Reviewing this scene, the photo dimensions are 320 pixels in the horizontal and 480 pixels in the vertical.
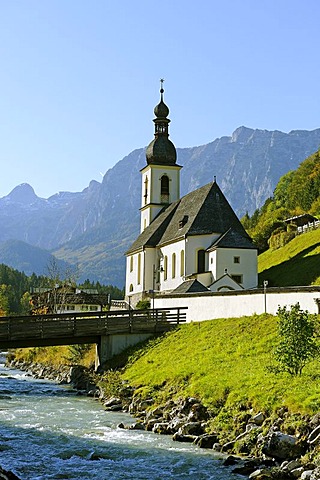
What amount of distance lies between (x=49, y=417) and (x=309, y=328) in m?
10.7

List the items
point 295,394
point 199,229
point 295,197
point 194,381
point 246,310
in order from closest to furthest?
1. point 295,394
2. point 194,381
3. point 246,310
4. point 199,229
5. point 295,197

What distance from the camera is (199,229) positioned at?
54781 millimetres

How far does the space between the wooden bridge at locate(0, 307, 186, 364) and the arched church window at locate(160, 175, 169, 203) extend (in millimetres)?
33758

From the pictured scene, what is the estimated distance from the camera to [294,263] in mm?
64562

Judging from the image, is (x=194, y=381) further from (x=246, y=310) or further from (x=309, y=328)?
(x=246, y=310)

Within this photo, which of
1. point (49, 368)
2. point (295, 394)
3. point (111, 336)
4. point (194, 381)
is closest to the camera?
point (295, 394)

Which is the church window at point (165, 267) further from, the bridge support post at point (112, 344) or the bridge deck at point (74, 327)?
the bridge support post at point (112, 344)

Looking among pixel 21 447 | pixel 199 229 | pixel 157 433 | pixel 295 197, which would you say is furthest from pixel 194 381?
pixel 295 197

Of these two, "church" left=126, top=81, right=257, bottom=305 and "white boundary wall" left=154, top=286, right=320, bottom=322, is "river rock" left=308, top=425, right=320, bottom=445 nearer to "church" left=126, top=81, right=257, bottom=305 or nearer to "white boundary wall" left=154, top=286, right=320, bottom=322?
"white boundary wall" left=154, top=286, right=320, bottom=322

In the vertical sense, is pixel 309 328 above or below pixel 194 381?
above

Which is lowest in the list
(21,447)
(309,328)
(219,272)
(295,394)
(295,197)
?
(21,447)

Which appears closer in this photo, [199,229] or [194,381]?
[194,381]

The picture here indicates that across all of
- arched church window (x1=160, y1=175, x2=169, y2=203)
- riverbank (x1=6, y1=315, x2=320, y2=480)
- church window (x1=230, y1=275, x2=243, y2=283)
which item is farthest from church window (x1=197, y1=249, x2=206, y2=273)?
arched church window (x1=160, y1=175, x2=169, y2=203)

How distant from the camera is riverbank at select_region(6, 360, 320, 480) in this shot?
16188mm
